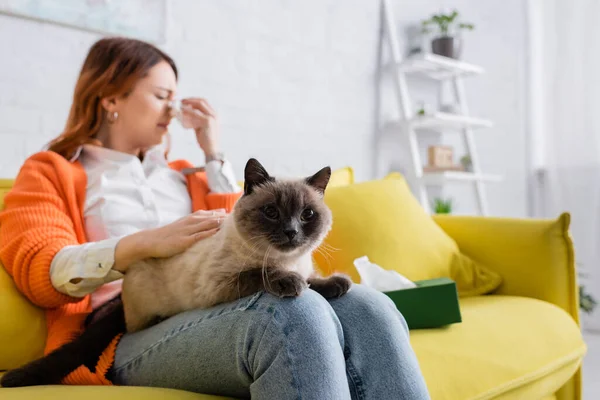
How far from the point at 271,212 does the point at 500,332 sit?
2.64 feet

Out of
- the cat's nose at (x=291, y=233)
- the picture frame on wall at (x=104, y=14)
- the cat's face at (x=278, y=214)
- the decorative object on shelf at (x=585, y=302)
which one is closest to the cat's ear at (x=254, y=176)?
the cat's face at (x=278, y=214)

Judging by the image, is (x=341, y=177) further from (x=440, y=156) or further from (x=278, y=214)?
(x=440, y=156)

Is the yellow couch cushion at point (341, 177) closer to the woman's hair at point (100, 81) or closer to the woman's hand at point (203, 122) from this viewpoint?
the woman's hand at point (203, 122)

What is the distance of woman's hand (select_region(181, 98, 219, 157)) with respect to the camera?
1699mm

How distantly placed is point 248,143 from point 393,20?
1320 millimetres

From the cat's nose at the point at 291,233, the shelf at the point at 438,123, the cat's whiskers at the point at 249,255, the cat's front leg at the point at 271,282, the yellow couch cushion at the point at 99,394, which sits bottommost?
the yellow couch cushion at the point at 99,394

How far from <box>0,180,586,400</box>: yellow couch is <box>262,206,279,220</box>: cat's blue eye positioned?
34 centimetres

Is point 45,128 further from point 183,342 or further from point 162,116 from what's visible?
point 183,342

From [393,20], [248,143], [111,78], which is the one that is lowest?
[248,143]

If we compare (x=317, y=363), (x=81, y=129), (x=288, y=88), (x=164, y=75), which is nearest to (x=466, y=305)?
(x=317, y=363)

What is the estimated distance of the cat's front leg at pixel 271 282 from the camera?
0.99 metres

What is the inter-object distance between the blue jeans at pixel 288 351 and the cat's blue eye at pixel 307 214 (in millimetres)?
161

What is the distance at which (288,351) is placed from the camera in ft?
3.00

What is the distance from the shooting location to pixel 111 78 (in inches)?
62.9
